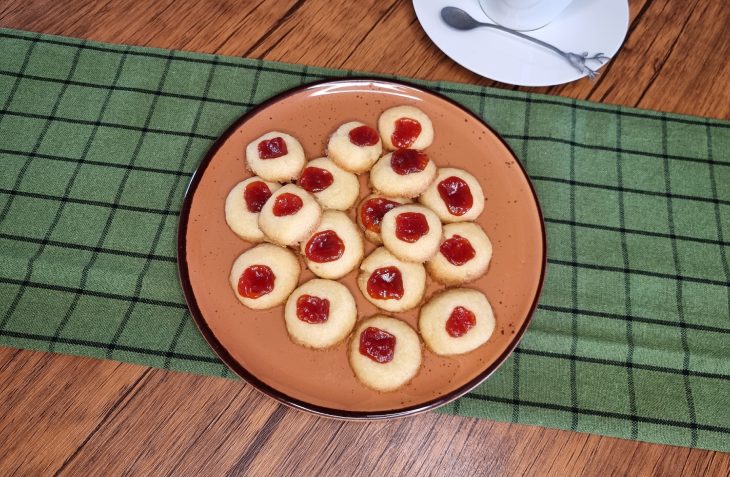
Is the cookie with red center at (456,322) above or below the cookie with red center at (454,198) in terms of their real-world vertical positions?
below

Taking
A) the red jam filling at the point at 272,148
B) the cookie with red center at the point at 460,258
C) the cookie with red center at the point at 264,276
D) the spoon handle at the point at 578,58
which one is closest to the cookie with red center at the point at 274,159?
the red jam filling at the point at 272,148

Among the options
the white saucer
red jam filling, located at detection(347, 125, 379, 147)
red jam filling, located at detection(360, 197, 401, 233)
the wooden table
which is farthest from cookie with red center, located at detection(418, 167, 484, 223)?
the wooden table

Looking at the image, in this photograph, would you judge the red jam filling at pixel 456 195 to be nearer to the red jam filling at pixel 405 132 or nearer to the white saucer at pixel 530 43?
the red jam filling at pixel 405 132

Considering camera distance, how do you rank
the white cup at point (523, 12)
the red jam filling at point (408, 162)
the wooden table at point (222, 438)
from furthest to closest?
the white cup at point (523, 12) < the red jam filling at point (408, 162) < the wooden table at point (222, 438)

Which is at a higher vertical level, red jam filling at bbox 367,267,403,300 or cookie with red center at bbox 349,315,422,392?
red jam filling at bbox 367,267,403,300

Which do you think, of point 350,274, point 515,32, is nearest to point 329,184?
Result: point 350,274

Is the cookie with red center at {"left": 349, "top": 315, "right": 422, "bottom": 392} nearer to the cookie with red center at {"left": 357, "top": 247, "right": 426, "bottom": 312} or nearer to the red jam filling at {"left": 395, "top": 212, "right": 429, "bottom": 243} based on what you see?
the cookie with red center at {"left": 357, "top": 247, "right": 426, "bottom": 312}

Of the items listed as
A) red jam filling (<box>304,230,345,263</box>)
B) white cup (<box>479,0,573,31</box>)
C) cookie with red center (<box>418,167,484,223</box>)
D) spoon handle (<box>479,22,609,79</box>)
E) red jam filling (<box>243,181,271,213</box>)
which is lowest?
red jam filling (<box>304,230,345,263</box>)

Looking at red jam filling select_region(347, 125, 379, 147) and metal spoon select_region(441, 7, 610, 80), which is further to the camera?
metal spoon select_region(441, 7, 610, 80)
